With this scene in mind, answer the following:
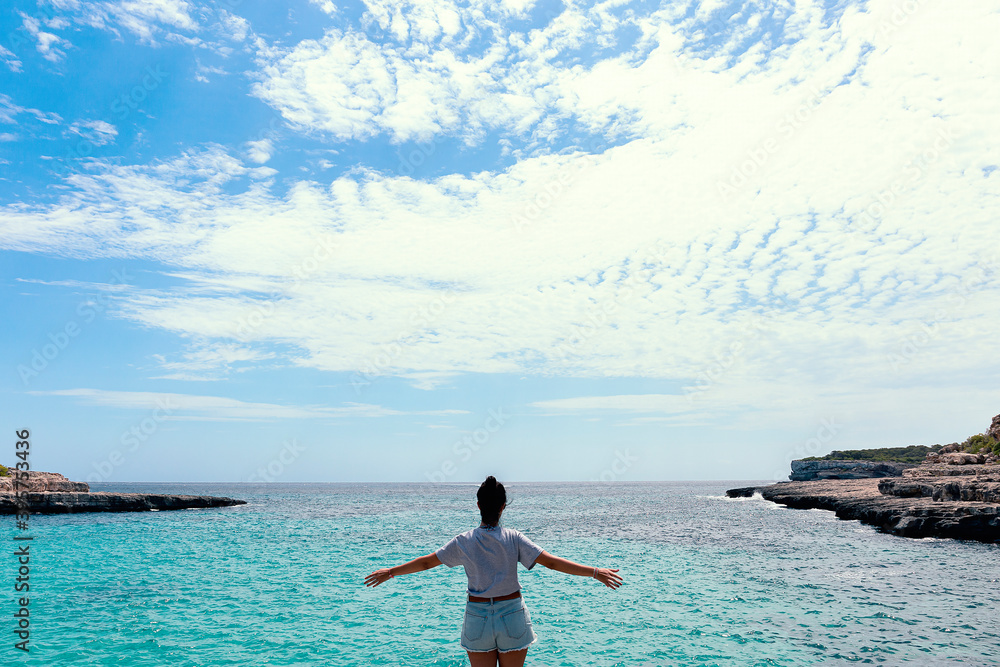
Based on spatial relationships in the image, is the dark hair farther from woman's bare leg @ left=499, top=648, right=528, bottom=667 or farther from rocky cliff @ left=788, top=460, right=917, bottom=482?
rocky cliff @ left=788, top=460, right=917, bottom=482

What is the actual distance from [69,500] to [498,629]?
79119 millimetres

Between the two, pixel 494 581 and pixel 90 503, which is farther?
pixel 90 503

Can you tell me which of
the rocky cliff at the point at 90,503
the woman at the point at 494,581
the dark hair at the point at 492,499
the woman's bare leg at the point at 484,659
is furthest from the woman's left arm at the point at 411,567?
the rocky cliff at the point at 90,503

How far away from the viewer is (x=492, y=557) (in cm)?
601

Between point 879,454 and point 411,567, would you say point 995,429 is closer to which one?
point 411,567

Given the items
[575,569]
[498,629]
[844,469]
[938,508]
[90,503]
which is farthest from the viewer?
[844,469]

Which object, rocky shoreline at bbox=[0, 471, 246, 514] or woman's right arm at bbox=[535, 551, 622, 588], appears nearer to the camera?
woman's right arm at bbox=[535, 551, 622, 588]

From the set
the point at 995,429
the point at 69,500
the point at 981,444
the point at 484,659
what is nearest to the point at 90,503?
the point at 69,500

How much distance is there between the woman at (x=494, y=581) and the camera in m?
5.88

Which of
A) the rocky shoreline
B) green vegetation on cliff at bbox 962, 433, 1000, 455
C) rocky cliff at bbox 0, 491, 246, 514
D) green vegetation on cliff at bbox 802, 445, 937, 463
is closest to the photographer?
green vegetation on cliff at bbox 962, 433, 1000, 455

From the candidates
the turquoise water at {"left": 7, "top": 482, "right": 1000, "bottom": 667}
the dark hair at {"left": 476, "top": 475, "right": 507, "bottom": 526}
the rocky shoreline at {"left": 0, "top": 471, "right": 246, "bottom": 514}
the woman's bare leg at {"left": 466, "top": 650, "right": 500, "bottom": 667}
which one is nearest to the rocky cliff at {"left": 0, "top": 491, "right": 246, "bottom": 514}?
the rocky shoreline at {"left": 0, "top": 471, "right": 246, "bottom": 514}

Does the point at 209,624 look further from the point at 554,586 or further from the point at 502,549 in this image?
the point at 502,549

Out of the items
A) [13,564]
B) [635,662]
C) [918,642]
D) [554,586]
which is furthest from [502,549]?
[13,564]

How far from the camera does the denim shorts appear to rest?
5871mm
